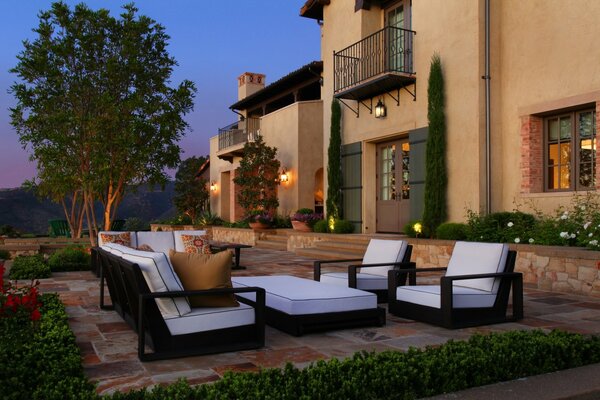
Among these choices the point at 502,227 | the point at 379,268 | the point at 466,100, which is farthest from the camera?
the point at 466,100

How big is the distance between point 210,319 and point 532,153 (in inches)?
299

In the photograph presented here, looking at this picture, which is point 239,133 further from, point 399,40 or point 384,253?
point 384,253

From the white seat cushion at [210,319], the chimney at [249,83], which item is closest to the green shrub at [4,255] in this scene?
the white seat cushion at [210,319]

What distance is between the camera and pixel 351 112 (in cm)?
1443

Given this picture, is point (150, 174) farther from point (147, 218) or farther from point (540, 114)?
point (147, 218)

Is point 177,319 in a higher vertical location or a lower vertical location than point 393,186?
lower

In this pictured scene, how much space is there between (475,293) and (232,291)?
2.49 m

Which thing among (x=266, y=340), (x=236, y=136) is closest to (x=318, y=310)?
(x=266, y=340)

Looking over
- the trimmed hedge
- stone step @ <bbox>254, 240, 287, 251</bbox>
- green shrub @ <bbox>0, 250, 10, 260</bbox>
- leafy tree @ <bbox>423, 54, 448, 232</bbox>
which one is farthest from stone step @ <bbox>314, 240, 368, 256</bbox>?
the trimmed hedge

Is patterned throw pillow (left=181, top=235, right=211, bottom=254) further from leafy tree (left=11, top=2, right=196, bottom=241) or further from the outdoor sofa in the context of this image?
leafy tree (left=11, top=2, right=196, bottom=241)

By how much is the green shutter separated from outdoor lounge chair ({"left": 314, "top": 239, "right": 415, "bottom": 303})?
719 centimetres

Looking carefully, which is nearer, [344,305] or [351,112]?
[344,305]

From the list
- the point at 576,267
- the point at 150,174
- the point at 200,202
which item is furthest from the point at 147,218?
the point at 576,267

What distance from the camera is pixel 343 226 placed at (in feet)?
45.7
